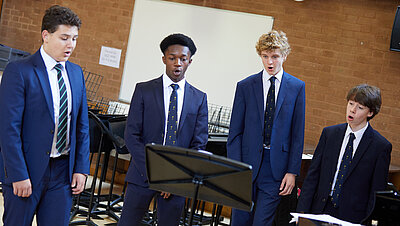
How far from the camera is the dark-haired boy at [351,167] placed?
3.26 metres

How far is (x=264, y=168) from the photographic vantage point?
135 inches

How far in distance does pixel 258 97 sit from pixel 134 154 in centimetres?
94

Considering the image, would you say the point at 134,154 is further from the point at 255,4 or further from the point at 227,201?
the point at 255,4

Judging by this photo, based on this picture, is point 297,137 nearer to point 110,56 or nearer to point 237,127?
point 237,127

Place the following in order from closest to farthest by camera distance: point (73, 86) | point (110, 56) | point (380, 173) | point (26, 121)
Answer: point (26, 121) → point (73, 86) → point (380, 173) → point (110, 56)

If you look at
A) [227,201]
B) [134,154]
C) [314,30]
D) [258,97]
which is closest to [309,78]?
[314,30]

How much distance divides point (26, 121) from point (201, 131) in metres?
1.17

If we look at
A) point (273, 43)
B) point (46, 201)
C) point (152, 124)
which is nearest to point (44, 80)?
point (46, 201)

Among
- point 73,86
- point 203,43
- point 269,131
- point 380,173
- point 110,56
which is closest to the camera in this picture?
point 73,86

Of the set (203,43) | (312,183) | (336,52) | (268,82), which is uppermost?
(336,52)

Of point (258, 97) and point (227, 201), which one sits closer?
point (227, 201)

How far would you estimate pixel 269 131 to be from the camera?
11.4ft

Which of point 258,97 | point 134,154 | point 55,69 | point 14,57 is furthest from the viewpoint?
point 14,57

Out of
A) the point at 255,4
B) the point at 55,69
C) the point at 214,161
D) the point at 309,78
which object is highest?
the point at 255,4
